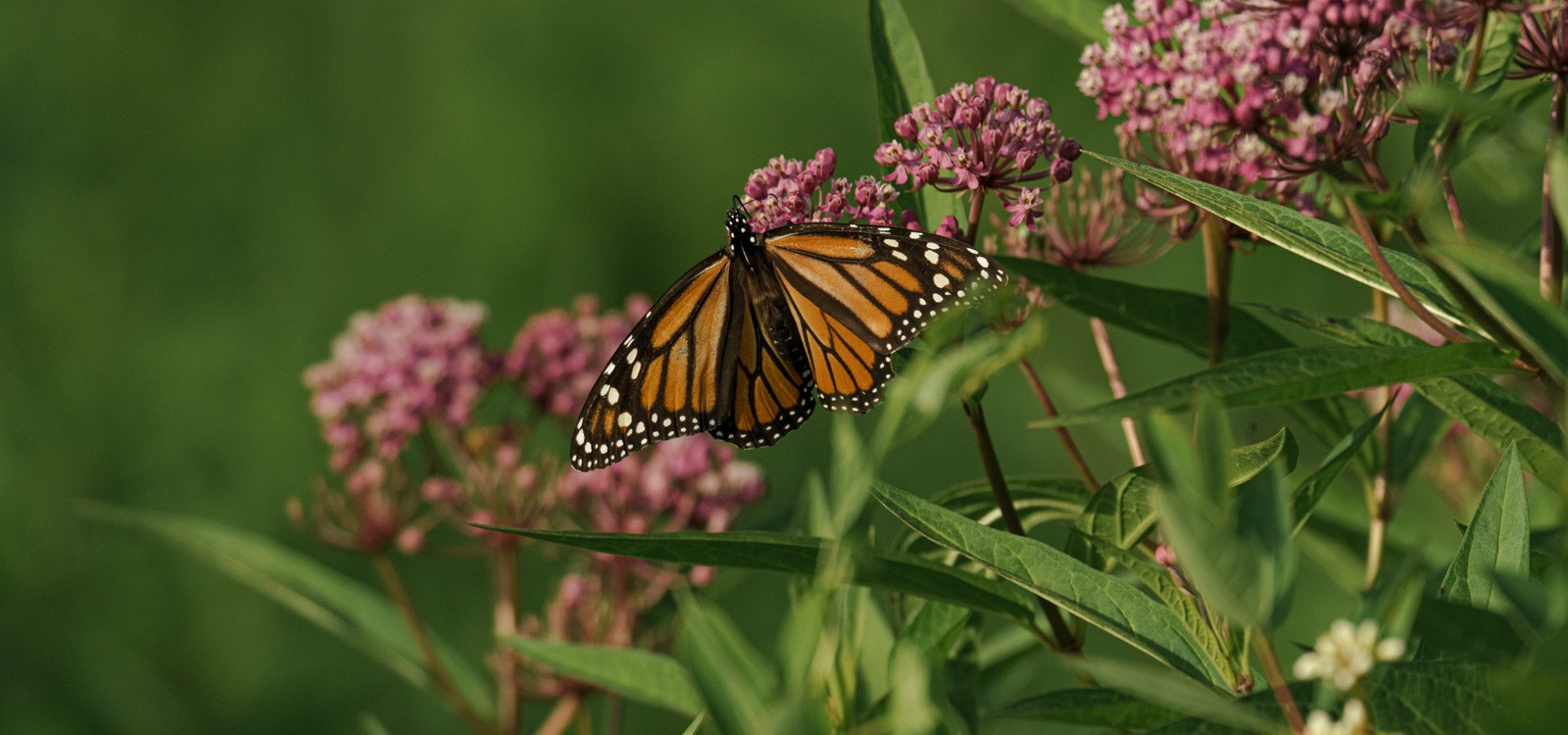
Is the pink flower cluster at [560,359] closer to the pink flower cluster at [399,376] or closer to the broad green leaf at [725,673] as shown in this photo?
the pink flower cluster at [399,376]

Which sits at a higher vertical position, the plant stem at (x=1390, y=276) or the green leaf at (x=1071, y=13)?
the green leaf at (x=1071, y=13)

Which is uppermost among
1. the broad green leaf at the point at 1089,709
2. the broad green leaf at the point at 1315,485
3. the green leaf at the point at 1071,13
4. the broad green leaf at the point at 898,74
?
the green leaf at the point at 1071,13

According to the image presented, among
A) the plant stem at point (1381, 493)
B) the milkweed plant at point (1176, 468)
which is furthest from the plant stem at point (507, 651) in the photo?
the plant stem at point (1381, 493)

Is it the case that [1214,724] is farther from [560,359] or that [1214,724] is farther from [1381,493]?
[560,359]

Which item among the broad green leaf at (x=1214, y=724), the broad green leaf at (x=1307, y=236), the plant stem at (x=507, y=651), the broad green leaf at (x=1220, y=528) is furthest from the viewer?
the plant stem at (x=507, y=651)

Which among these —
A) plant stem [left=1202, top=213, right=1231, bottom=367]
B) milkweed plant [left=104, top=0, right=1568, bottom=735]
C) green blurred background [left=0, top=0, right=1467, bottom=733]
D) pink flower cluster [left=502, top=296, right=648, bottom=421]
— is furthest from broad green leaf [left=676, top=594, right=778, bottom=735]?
green blurred background [left=0, top=0, right=1467, bottom=733]

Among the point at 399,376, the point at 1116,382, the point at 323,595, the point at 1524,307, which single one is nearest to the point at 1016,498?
the point at 1116,382

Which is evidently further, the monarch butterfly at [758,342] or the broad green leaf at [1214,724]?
the monarch butterfly at [758,342]
